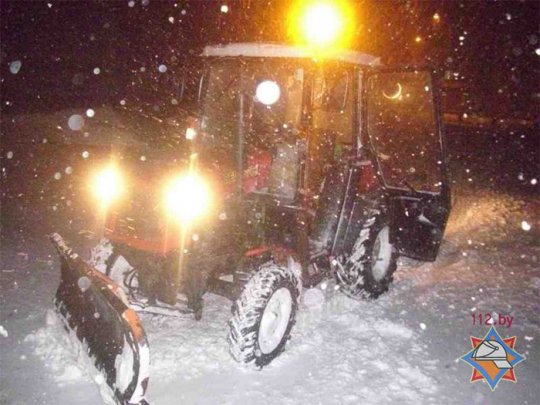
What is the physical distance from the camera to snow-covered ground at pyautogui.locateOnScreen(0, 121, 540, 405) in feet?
10.5

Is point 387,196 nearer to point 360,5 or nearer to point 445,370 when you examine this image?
point 445,370

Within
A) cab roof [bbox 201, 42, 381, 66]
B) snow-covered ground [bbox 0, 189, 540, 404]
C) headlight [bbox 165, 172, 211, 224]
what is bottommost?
snow-covered ground [bbox 0, 189, 540, 404]

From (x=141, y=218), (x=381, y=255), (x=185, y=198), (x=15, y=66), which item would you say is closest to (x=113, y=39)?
(x=15, y=66)

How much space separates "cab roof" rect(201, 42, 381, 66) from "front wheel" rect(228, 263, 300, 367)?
1704mm

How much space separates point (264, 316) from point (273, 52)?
83.5 inches

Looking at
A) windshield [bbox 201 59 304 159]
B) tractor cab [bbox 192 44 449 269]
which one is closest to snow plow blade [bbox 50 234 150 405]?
tractor cab [bbox 192 44 449 269]

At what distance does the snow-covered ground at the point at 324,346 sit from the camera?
3.19 m

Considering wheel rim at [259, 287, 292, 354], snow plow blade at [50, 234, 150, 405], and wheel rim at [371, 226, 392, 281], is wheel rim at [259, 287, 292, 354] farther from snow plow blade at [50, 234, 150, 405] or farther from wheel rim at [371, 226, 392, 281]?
wheel rim at [371, 226, 392, 281]

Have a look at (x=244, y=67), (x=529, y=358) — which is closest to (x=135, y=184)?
(x=244, y=67)

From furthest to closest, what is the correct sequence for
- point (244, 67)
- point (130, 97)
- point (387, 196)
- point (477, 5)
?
point (477, 5)
point (130, 97)
point (387, 196)
point (244, 67)

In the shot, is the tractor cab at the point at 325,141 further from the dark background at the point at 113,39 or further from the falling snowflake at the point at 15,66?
the falling snowflake at the point at 15,66

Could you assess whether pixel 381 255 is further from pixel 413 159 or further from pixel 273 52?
pixel 273 52

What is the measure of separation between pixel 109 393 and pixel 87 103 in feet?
44.3

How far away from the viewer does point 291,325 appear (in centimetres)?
369
